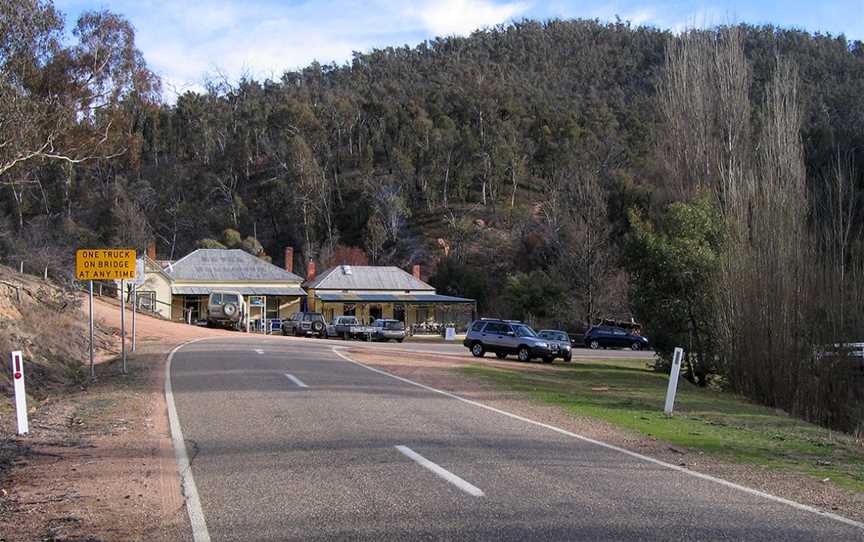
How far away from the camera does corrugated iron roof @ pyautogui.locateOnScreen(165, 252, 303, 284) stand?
71.2 meters

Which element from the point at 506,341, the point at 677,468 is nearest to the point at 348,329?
the point at 506,341

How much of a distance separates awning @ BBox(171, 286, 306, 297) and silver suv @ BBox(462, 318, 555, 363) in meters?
38.2

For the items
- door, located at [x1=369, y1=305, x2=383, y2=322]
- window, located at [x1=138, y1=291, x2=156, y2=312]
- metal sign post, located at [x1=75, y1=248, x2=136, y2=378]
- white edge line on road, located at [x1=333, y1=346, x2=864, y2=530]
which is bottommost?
white edge line on road, located at [x1=333, y1=346, x2=864, y2=530]

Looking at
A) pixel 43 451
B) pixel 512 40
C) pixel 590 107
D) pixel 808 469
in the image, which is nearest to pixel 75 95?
pixel 43 451

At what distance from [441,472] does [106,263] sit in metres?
14.9

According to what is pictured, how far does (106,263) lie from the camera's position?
2059 centimetres

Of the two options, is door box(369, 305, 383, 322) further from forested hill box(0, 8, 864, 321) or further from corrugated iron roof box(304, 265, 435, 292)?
forested hill box(0, 8, 864, 321)

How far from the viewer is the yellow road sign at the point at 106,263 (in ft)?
66.8

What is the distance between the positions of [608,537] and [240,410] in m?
8.75

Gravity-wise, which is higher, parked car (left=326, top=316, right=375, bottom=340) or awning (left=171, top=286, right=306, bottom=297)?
awning (left=171, top=286, right=306, bottom=297)

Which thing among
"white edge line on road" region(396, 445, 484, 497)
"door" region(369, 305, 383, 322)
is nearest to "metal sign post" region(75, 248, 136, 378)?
"white edge line on road" region(396, 445, 484, 497)

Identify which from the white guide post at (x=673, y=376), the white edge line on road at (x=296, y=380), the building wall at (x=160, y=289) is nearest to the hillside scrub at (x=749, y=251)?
the white guide post at (x=673, y=376)

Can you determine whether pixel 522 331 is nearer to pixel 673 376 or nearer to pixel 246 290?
pixel 673 376

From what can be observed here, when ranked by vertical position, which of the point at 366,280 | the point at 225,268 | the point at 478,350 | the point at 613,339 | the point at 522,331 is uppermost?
the point at 225,268
